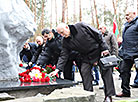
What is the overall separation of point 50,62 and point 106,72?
8.12 ft

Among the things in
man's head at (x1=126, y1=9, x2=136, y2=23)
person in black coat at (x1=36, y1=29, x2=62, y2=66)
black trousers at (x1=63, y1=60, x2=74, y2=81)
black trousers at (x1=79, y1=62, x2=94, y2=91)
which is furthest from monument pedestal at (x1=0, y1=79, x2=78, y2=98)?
man's head at (x1=126, y1=9, x2=136, y2=23)

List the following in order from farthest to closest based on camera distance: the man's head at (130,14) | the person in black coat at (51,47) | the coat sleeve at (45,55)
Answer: the coat sleeve at (45,55), the person in black coat at (51,47), the man's head at (130,14)

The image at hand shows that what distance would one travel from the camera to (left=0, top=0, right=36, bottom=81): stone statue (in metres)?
3.81

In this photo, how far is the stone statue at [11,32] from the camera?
3.81 metres

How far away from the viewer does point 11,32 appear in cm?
399

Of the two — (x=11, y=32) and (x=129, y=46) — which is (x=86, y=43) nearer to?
(x=129, y=46)

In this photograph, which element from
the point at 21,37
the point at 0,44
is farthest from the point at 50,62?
the point at 0,44

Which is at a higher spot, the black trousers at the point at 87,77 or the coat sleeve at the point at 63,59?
the coat sleeve at the point at 63,59

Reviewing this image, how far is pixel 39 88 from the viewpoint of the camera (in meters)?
4.01

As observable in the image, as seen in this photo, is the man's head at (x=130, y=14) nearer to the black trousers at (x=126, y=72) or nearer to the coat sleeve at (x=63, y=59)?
the black trousers at (x=126, y=72)

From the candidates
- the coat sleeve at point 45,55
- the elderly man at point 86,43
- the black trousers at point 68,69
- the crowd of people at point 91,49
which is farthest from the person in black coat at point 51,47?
the elderly man at point 86,43

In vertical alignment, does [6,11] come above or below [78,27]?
above

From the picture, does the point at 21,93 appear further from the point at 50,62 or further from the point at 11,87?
the point at 50,62

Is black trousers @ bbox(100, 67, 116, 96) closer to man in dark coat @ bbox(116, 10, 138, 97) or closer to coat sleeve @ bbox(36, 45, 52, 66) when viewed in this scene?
man in dark coat @ bbox(116, 10, 138, 97)
